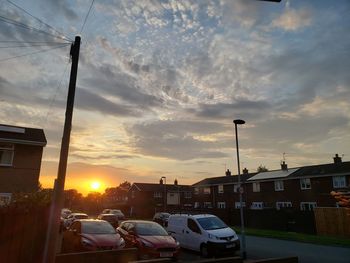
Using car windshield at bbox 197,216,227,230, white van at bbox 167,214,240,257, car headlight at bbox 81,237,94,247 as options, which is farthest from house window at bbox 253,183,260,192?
car headlight at bbox 81,237,94,247

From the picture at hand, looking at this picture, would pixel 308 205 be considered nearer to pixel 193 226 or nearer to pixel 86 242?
pixel 193 226

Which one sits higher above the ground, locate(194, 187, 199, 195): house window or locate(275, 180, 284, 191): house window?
locate(194, 187, 199, 195): house window

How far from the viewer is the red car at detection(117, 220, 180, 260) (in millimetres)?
12992

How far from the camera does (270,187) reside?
44656 mm

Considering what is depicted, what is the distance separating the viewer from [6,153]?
21750 mm

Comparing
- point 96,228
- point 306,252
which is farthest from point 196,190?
point 96,228

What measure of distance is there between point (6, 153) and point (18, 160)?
3.02 feet

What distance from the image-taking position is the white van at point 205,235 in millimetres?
14945

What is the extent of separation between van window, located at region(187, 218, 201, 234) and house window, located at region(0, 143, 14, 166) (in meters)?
12.8

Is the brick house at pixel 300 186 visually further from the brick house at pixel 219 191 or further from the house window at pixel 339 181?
the brick house at pixel 219 191

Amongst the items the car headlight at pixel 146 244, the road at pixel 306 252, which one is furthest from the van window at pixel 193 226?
the car headlight at pixel 146 244

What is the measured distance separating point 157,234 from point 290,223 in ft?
69.6

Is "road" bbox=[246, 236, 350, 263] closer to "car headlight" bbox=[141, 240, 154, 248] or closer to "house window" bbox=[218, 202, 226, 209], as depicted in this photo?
"car headlight" bbox=[141, 240, 154, 248]

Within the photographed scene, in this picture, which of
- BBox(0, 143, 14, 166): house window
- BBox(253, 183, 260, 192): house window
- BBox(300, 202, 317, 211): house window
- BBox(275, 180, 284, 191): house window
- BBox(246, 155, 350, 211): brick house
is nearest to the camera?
BBox(0, 143, 14, 166): house window
